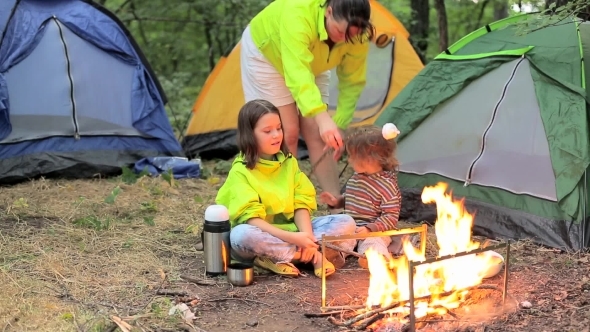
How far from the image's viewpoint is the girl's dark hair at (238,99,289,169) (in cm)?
363

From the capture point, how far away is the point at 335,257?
3.82 meters

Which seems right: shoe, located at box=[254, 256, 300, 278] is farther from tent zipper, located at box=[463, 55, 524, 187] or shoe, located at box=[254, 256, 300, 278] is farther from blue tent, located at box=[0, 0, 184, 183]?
blue tent, located at box=[0, 0, 184, 183]

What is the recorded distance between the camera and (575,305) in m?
3.20

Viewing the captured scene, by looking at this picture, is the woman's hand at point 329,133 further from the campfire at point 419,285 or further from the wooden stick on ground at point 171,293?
the wooden stick on ground at point 171,293

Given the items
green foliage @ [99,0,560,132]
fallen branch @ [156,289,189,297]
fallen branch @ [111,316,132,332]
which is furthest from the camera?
green foliage @ [99,0,560,132]

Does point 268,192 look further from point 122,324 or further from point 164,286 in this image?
point 122,324

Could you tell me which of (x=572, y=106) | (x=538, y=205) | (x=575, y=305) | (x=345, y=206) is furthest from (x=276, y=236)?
(x=572, y=106)

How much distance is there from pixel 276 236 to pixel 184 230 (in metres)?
1.26

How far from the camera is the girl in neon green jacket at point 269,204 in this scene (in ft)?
11.9

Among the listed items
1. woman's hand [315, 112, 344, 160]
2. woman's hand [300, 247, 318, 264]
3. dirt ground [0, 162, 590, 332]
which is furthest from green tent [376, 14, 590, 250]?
woman's hand [300, 247, 318, 264]

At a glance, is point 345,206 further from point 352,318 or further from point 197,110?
point 197,110

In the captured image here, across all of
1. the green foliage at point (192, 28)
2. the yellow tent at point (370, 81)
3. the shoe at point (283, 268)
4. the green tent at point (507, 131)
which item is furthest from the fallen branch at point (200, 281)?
the green foliage at point (192, 28)

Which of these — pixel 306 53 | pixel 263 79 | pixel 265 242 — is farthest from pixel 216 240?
pixel 263 79

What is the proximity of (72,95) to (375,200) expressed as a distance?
3527 mm
